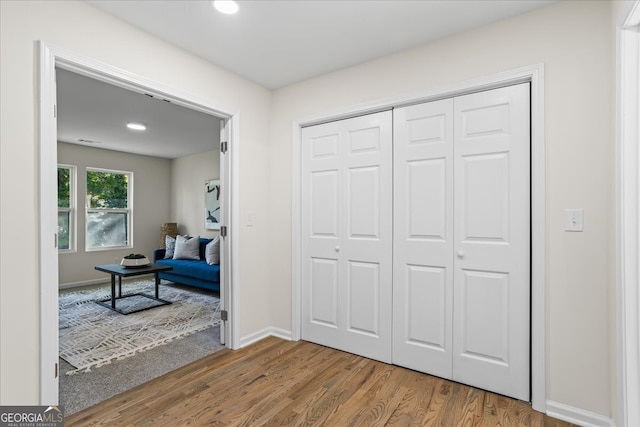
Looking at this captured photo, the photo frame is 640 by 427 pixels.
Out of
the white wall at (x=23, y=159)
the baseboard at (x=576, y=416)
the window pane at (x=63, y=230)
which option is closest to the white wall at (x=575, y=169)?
the baseboard at (x=576, y=416)

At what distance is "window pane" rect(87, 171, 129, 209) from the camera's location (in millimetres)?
5820

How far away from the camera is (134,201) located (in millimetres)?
6387

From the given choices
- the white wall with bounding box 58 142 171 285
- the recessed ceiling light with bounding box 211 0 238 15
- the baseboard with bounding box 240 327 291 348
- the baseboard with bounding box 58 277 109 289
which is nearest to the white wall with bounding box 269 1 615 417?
the recessed ceiling light with bounding box 211 0 238 15

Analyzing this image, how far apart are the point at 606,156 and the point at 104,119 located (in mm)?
5126

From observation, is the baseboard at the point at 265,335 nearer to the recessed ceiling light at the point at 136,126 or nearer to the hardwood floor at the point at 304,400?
the hardwood floor at the point at 304,400

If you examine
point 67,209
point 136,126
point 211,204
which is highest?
point 136,126

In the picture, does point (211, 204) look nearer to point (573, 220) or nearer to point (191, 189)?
point (191, 189)

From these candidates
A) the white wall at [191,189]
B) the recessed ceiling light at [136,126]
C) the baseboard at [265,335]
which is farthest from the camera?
the white wall at [191,189]

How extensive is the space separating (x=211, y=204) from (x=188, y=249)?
1040 millimetres

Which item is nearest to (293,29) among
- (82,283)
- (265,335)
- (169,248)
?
(265,335)

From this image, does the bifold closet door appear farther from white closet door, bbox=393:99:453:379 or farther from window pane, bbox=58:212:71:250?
window pane, bbox=58:212:71:250

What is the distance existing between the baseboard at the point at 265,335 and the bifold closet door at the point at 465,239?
111 centimetres

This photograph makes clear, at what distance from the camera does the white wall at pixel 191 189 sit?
628 cm

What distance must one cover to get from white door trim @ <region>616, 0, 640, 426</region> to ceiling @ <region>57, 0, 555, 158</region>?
2.19 feet
